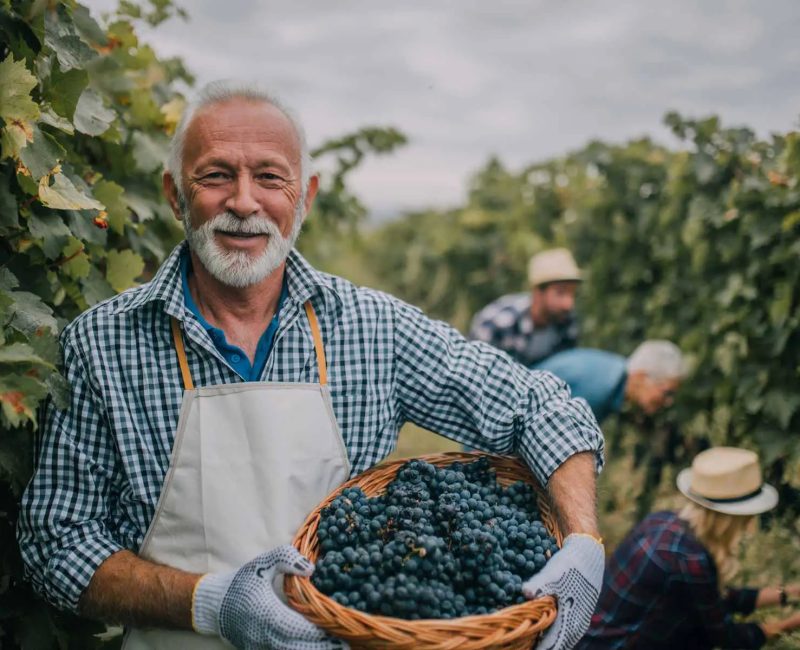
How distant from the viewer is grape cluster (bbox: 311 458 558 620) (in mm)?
1737

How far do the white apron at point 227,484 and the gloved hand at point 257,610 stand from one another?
138 millimetres

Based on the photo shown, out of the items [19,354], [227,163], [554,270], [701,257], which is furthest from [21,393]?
[554,270]

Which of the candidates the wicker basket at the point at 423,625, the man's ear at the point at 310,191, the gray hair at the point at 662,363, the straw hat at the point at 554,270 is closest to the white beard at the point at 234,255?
the man's ear at the point at 310,191

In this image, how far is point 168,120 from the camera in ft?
10.6

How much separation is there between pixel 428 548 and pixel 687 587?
1.71 m

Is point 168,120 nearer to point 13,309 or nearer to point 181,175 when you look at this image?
point 181,175

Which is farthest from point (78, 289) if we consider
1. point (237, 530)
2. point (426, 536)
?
point (426, 536)

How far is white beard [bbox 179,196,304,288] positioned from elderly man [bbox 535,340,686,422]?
294 centimetres

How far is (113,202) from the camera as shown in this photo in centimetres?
256

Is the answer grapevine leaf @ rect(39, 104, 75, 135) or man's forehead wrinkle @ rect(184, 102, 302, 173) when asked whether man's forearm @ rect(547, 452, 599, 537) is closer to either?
man's forehead wrinkle @ rect(184, 102, 302, 173)

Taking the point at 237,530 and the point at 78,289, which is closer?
the point at 237,530

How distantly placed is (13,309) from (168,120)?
56.8 inches

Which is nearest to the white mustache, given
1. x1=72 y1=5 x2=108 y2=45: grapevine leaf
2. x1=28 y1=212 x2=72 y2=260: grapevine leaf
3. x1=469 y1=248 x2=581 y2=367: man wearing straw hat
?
x1=28 y1=212 x2=72 y2=260: grapevine leaf

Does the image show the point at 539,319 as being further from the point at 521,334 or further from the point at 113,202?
the point at 113,202
